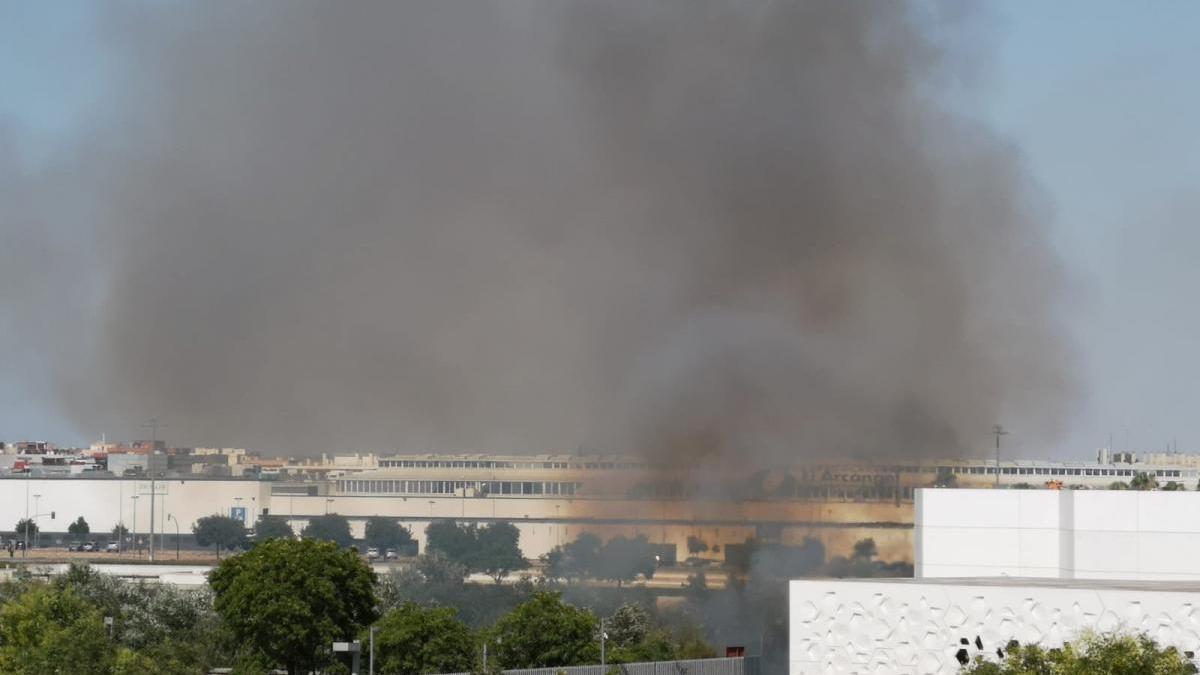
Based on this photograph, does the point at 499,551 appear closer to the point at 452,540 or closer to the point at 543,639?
the point at 452,540

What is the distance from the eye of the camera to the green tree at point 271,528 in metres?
90.8

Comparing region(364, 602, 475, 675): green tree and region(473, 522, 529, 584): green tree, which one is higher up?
region(473, 522, 529, 584): green tree

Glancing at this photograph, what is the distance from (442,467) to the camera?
9056cm

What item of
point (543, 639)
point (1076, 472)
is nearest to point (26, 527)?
point (1076, 472)

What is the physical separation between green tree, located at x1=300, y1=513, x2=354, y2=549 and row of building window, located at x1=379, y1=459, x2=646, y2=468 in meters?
4.81

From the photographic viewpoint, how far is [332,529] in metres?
92.0

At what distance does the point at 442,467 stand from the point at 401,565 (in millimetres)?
11610

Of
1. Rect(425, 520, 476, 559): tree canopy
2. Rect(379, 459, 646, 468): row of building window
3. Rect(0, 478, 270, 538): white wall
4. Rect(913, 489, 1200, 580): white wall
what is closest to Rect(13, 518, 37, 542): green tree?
Rect(0, 478, 270, 538): white wall

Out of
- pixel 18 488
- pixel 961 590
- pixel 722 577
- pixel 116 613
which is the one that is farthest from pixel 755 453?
pixel 18 488

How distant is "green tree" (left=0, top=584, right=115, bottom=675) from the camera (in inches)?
1289

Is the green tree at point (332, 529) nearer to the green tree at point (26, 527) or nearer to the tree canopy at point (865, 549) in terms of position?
the green tree at point (26, 527)

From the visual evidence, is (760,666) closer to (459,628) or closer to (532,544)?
(459,628)

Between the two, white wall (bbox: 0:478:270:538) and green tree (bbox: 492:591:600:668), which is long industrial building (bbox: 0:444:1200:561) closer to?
white wall (bbox: 0:478:270:538)

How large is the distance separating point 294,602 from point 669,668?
921 cm
